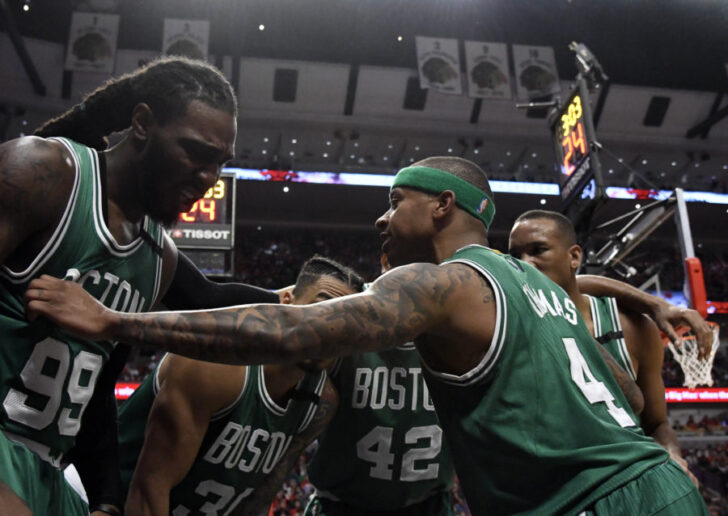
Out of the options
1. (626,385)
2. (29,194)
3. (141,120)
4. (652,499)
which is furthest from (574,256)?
(29,194)

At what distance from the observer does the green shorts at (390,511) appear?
320 centimetres

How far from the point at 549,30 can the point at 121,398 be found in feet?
53.9

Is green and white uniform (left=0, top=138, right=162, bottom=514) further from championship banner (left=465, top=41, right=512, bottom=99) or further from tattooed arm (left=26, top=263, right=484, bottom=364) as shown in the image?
championship banner (left=465, top=41, right=512, bottom=99)

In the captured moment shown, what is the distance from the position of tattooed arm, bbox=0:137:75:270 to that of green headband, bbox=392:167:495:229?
110 cm

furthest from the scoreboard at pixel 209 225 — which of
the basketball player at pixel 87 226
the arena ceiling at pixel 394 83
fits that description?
the arena ceiling at pixel 394 83

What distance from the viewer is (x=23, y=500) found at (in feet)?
5.44

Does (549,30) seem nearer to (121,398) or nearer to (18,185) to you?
(121,398)

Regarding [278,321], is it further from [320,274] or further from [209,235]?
[209,235]

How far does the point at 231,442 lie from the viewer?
8.82ft

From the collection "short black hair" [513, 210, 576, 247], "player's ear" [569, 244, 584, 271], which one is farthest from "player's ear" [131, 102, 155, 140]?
"player's ear" [569, 244, 584, 271]

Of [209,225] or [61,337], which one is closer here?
[61,337]

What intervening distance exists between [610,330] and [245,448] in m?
2.11

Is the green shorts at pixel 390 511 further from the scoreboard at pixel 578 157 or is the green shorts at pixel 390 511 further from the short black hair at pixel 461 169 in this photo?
the scoreboard at pixel 578 157

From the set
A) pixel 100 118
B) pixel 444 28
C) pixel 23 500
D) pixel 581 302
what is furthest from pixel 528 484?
pixel 444 28
